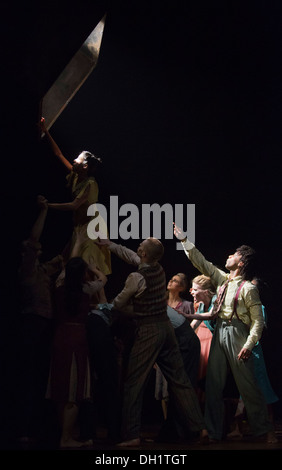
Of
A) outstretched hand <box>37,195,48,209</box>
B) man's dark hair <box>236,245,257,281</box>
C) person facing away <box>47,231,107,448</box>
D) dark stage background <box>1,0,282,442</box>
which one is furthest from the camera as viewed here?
dark stage background <box>1,0,282,442</box>

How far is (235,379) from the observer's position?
5215 mm

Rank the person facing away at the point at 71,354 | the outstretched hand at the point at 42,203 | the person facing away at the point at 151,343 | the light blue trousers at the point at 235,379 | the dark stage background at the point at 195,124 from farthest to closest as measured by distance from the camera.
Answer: the dark stage background at the point at 195,124 → the outstretched hand at the point at 42,203 → the light blue trousers at the point at 235,379 → the person facing away at the point at 151,343 → the person facing away at the point at 71,354

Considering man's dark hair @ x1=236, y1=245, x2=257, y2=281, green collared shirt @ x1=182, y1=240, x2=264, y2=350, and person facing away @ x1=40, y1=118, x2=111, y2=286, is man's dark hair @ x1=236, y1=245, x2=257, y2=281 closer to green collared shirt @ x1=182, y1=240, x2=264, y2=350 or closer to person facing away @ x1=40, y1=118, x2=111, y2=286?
green collared shirt @ x1=182, y1=240, x2=264, y2=350

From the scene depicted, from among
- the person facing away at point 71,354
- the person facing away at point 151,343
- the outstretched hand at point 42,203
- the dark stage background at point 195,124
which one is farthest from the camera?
the dark stage background at point 195,124

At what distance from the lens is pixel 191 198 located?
24.5 feet

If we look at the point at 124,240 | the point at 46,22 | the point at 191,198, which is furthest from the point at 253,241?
the point at 46,22

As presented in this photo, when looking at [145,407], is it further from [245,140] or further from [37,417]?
[245,140]

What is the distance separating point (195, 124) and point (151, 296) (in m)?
3.20

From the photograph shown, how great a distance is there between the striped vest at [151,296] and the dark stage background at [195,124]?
90.2 inches

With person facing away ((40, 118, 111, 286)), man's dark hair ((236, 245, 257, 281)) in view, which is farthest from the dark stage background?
man's dark hair ((236, 245, 257, 281))

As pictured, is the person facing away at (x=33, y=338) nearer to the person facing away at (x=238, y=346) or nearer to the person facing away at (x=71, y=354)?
the person facing away at (x=71, y=354)

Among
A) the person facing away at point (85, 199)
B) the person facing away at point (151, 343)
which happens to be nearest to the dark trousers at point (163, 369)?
the person facing away at point (151, 343)

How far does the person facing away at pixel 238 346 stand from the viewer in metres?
5.14

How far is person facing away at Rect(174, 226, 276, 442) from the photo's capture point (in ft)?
16.9
